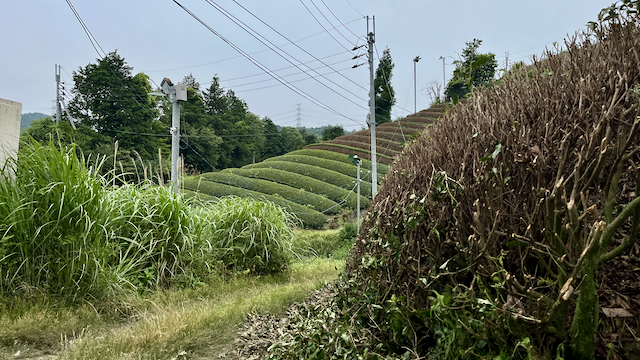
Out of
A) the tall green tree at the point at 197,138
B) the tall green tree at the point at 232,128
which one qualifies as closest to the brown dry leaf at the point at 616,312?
the tall green tree at the point at 197,138

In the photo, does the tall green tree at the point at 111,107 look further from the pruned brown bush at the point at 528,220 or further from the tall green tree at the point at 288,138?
the pruned brown bush at the point at 528,220

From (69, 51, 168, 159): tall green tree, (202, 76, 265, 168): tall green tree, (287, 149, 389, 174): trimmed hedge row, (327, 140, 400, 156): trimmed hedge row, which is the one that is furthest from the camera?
(202, 76, 265, 168): tall green tree

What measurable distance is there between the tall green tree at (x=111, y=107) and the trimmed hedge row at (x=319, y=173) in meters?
9.71

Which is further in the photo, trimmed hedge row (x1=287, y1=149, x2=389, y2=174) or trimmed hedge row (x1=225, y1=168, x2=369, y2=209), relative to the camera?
trimmed hedge row (x1=287, y1=149, x2=389, y2=174)

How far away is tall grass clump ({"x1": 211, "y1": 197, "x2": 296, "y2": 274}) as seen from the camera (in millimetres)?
5355

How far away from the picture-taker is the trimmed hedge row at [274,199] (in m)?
15.3

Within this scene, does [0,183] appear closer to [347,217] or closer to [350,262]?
[350,262]

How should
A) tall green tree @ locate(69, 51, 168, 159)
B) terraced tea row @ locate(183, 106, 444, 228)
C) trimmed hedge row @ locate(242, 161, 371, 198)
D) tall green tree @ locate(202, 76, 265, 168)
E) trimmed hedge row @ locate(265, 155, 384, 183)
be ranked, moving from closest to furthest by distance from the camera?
terraced tea row @ locate(183, 106, 444, 228)
trimmed hedge row @ locate(242, 161, 371, 198)
trimmed hedge row @ locate(265, 155, 384, 183)
tall green tree @ locate(69, 51, 168, 159)
tall green tree @ locate(202, 76, 265, 168)

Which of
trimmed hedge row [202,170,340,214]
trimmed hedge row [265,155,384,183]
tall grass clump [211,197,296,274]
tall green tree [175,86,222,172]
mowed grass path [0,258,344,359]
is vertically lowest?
mowed grass path [0,258,344,359]

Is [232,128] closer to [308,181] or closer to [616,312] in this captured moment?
[308,181]

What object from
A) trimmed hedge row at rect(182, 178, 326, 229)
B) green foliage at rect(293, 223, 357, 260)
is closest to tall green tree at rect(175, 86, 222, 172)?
trimmed hedge row at rect(182, 178, 326, 229)

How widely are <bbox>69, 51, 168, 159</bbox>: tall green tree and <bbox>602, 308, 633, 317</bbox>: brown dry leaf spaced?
2774cm

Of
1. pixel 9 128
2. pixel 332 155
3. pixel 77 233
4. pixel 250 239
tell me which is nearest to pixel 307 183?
pixel 332 155

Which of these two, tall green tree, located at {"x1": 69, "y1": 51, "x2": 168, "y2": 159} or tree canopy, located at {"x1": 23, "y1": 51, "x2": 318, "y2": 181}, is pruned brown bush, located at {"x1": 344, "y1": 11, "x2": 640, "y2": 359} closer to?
tree canopy, located at {"x1": 23, "y1": 51, "x2": 318, "y2": 181}
